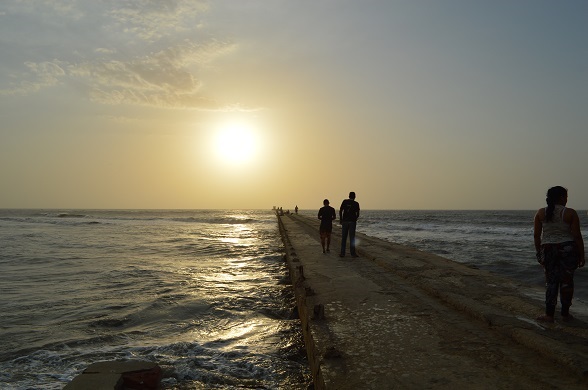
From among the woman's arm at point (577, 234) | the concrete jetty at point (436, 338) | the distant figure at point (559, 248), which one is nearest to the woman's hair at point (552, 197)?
the distant figure at point (559, 248)

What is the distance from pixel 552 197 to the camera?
16.1 ft

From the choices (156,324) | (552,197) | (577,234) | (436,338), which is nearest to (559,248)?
(577,234)

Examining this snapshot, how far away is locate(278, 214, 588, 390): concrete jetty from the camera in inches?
129

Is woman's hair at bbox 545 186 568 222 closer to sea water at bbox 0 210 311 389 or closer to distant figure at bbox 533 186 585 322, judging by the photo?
distant figure at bbox 533 186 585 322

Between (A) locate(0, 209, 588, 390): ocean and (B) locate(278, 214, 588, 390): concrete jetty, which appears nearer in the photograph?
(B) locate(278, 214, 588, 390): concrete jetty

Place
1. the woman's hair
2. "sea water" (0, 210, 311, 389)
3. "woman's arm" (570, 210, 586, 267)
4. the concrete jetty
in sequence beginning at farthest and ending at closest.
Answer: the woman's hair
"woman's arm" (570, 210, 586, 267)
"sea water" (0, 210, 311, 389)
the concrete jetty

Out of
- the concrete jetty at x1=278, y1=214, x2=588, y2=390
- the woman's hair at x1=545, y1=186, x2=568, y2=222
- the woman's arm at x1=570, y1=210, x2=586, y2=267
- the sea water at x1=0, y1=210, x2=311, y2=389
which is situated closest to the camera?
the concrete jetty at x1=278, y1=214, x2=588, y2=390

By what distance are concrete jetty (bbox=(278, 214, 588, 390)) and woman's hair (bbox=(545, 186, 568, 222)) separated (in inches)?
49.6

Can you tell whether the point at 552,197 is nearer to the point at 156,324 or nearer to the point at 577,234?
the point at 577,234

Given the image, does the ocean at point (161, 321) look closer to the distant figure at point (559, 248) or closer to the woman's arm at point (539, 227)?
the distant figure at point (559, 248)

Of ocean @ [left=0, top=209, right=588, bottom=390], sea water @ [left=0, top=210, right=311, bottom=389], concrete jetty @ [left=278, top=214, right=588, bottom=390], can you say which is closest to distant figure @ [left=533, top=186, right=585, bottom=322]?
concrete jetty @ [left=278, top=214, right=588, bottom=390]

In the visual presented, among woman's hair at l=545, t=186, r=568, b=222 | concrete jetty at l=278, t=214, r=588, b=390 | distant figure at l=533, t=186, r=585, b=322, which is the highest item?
woman's hair at l=545, t=186, r=568, b=222

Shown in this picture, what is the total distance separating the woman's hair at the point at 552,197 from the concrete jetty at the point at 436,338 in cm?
126

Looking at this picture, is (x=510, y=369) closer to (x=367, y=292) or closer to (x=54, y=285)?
(x=367, y=292)
